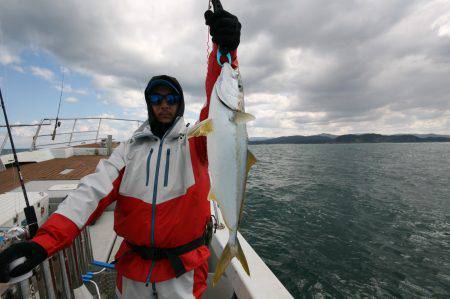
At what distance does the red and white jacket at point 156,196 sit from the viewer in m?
2.46

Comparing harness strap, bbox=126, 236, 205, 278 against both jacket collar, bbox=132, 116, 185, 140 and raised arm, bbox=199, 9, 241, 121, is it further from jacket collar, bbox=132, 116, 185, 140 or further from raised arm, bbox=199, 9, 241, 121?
raised arm, bbox=199, 9, 241, 121

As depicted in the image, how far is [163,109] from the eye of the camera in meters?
2.91

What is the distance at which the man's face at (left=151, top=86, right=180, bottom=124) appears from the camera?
9.52 feet

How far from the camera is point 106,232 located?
6.27 m

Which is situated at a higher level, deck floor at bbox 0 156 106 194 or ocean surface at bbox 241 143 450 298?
deck floor at bbox 0 156 106 194

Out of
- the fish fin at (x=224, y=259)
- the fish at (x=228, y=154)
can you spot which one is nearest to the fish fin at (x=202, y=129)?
the fish at (x=228, y=154)

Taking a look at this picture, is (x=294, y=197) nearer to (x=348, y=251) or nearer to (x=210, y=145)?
(x=348, y=251)

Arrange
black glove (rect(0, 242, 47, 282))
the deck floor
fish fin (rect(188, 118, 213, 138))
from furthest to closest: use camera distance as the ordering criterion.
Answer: the deck floor
fish fin (rect(188, 118, 213, 138))
black glove (rect(0, 242, 47, 282))

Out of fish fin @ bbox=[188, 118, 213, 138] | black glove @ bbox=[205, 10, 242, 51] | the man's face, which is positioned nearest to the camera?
fish fin @ bbox=[188, 118, 213, 138]

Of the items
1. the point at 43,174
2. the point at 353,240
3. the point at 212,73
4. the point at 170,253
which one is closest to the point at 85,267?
the point at 170,253

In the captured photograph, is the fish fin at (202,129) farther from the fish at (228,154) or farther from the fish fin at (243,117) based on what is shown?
the fish fin at (243,117)

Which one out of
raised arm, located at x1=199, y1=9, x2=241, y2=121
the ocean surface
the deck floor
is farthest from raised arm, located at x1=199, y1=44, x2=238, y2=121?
the deck floor

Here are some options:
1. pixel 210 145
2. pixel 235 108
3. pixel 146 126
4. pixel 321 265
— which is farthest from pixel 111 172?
pixel 321 265

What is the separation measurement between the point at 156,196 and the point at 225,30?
1.86m
